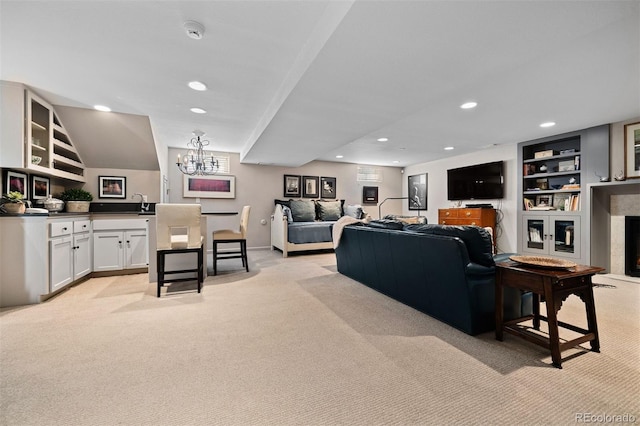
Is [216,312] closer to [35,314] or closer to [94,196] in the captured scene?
[35,314]

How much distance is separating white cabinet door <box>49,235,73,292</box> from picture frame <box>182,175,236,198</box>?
2.92 metres

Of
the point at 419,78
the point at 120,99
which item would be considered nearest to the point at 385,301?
the point at 419,78

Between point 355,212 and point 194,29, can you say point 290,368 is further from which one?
point 355,212

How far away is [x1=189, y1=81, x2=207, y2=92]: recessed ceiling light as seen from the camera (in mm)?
2800

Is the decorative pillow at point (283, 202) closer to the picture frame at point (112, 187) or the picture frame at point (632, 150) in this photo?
the picture frame at point (112, 187)

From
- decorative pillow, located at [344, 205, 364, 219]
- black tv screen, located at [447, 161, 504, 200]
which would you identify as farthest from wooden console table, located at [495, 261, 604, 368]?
decorative pillow, located at [344, 205, 364, 219]

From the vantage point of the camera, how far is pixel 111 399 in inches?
53.7

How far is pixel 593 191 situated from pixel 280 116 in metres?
4.86

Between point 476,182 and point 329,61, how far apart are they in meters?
5.15

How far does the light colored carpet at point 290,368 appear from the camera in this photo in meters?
1.28

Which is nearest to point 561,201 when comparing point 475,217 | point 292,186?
point 475,217

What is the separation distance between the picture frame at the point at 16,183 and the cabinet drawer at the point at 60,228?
53cm

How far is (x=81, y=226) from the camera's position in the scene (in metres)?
3.42

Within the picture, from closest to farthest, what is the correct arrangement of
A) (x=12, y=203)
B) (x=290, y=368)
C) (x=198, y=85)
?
1. (x=290, y=368)
2. (x=12, y=203)
3. (x=198, y=85)
